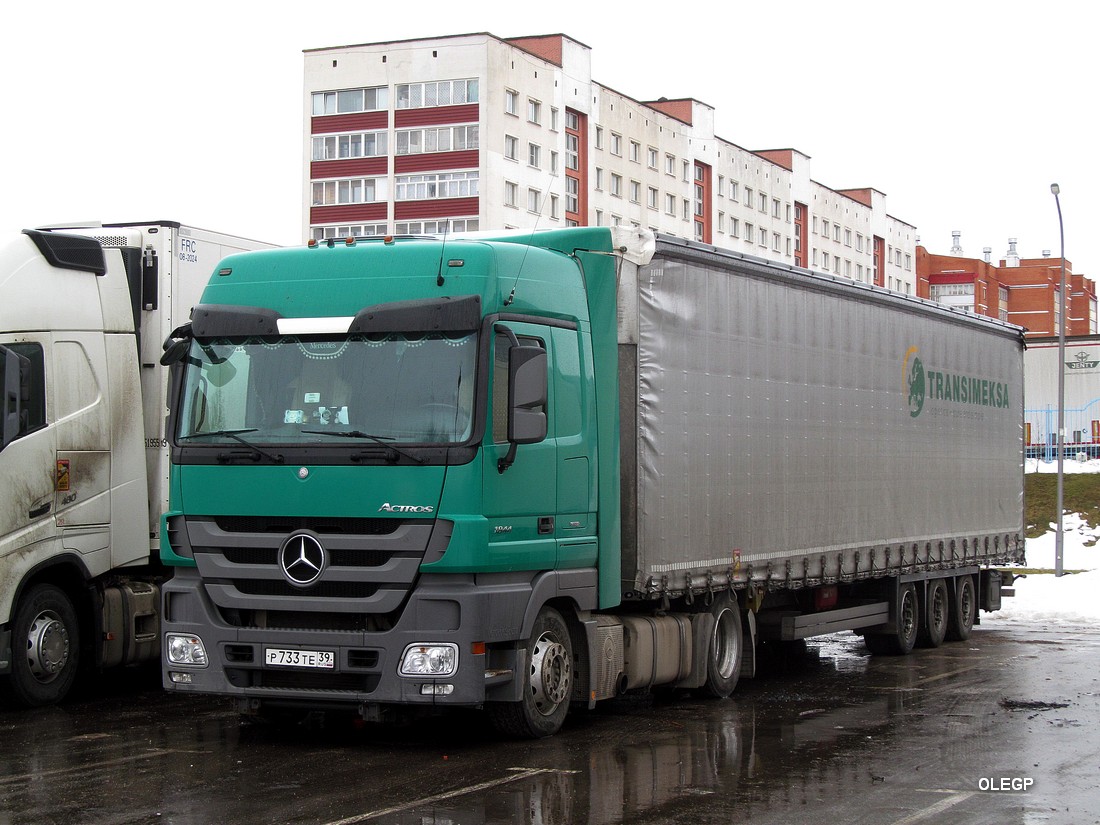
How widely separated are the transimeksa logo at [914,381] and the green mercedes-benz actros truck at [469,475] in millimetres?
3847

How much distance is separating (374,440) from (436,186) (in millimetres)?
66880

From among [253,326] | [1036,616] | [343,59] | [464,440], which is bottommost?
[1036,616]

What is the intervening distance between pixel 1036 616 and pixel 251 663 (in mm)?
16186

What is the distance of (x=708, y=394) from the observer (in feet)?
41.2

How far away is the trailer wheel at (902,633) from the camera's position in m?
16.8

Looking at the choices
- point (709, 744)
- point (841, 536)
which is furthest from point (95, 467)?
point (841, 536)

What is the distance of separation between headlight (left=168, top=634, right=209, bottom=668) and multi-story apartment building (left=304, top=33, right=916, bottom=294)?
58.1 metres

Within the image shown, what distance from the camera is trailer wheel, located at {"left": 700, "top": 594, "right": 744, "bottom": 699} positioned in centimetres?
1284

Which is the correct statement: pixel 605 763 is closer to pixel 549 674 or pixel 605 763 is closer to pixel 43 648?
pixel 549 674

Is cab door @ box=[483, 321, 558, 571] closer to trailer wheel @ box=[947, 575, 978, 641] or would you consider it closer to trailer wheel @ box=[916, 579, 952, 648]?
trailer wheel @ box=[916, 579, 952, 648]

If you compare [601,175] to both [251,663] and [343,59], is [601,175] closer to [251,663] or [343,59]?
[343,59]

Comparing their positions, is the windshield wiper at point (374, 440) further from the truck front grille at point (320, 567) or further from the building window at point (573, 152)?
the building window at point (573, 152)

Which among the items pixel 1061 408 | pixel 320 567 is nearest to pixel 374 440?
pixel 320 567

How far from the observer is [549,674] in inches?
414
